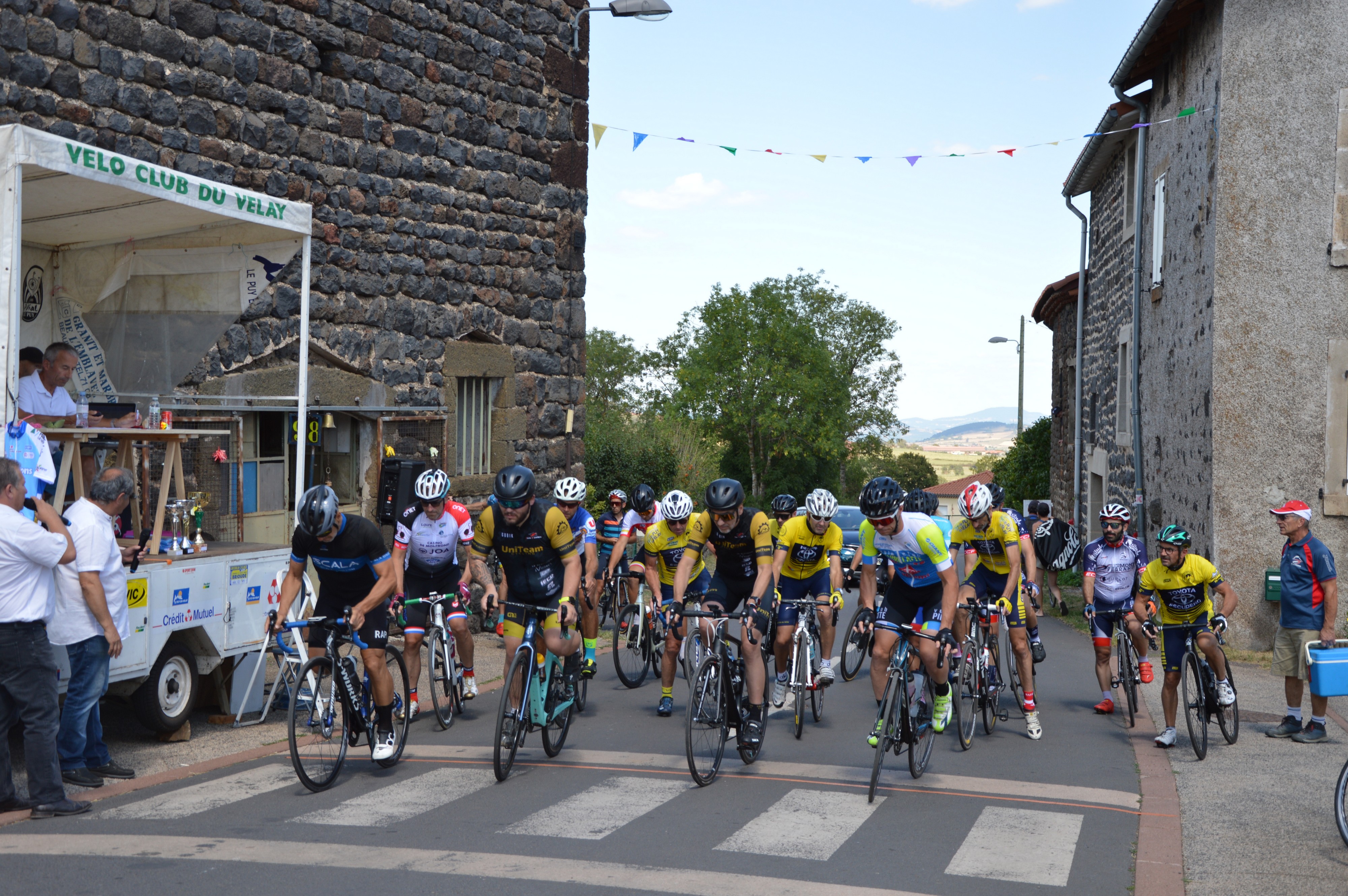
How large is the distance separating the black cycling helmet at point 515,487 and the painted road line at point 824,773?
1.79 metres

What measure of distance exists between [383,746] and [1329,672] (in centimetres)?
552

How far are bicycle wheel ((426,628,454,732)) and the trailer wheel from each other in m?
1.71

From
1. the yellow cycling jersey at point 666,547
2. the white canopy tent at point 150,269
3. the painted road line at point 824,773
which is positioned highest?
the white canopy tent at point 150,269

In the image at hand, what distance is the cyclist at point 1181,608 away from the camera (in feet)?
28.5

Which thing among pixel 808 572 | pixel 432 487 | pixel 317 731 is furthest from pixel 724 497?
pixel 317 731

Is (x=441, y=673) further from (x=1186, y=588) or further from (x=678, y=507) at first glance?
(x=1186, y=588)

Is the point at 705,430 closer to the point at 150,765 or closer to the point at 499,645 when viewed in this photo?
the point at 499,645

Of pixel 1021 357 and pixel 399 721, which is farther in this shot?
pixel 1021 357

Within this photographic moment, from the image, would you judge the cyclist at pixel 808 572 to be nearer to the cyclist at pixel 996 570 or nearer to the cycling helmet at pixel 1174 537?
the cyclist at pixel 996 570

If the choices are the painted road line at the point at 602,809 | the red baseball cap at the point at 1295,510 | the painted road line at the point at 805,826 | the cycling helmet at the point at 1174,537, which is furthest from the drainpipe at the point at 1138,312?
the painted road line at the point at 602,809

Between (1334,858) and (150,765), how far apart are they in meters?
6.98

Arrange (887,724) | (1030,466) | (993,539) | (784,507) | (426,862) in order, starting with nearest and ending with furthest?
(426,862) → (887,724) → (993,539) → (784,507) → (1030,466)

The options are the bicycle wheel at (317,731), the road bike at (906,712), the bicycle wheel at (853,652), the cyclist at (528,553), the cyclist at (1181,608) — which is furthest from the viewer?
the bicycle wheel at (853,652)

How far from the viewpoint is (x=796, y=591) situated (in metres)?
9.44
